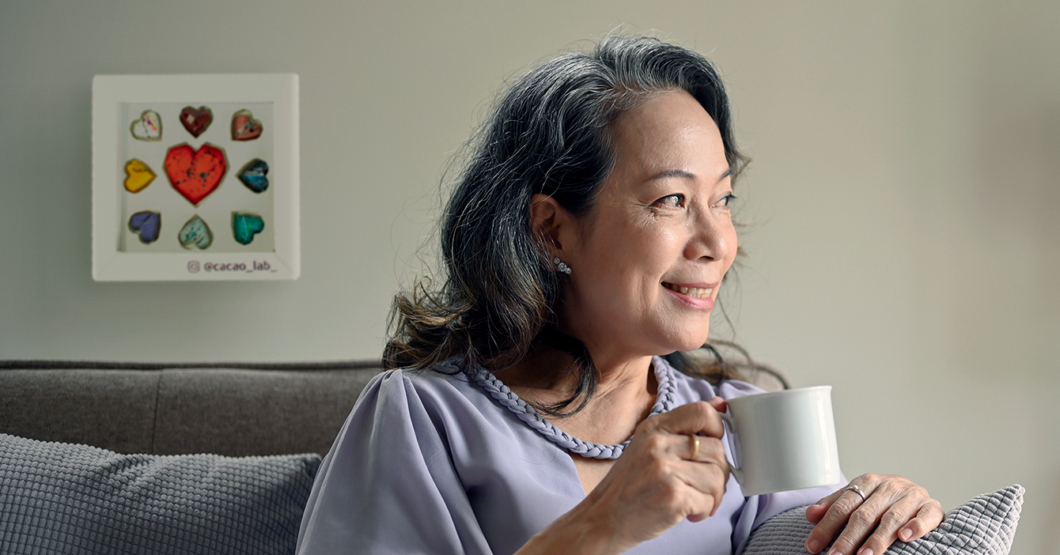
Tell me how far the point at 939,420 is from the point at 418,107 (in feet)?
5.65

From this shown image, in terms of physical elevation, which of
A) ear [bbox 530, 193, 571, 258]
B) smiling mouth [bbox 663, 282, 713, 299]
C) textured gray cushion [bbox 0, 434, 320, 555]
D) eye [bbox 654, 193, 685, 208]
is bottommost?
textured gray cushion [bbox 0, 434, 320, 555]

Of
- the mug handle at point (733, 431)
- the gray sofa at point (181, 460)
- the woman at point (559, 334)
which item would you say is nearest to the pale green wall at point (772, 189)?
the gray sofa at point (181, 460)

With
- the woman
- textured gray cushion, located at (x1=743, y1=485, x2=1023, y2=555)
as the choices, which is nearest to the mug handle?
the woman

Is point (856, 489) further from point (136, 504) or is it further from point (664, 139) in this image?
point (136, 504)

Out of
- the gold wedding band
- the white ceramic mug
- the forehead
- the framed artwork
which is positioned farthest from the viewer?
the framed artwork

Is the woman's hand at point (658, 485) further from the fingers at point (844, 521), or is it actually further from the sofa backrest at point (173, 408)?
the sofa backrest at point (173, 408)

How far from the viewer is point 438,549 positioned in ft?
3.09

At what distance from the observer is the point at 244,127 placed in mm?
2121

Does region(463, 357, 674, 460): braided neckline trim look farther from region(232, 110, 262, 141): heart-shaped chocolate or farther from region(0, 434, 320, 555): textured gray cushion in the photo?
region(232, 110, 262, 141): heart-shaped chocolate

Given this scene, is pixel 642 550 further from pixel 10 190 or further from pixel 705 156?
pixel 10 190

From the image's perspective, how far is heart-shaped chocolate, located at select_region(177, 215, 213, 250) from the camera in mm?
2121

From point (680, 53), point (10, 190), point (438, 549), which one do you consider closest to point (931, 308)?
point (680, 53)

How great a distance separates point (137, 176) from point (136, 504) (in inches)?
49.4

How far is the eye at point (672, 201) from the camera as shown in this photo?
108cm
